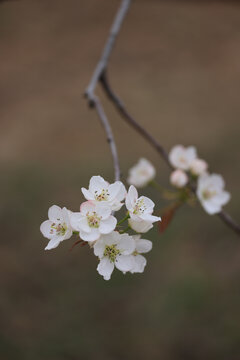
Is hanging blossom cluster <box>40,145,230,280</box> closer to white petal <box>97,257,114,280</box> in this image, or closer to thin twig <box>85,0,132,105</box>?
white petal <box>97,257,114,280</box>

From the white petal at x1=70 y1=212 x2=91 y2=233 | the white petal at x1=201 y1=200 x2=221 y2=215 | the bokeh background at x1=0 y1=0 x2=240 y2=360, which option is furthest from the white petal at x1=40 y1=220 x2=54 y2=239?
the bokeh background at x1=0 y1=0 x2=240 y2=360

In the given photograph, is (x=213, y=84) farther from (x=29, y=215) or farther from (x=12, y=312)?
(x=12, y=312)

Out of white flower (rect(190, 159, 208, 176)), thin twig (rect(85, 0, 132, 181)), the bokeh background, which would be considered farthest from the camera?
the bokeh background

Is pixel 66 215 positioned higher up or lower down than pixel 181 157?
higher up

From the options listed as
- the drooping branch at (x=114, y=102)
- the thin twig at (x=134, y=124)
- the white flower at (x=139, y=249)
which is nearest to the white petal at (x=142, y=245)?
the white flower at (x=139, y=249)

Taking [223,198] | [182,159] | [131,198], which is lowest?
[223,198]

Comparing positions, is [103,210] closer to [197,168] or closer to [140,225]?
[140,225]

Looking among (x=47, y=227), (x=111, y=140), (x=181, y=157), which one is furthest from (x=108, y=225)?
(x=181, y=157)
